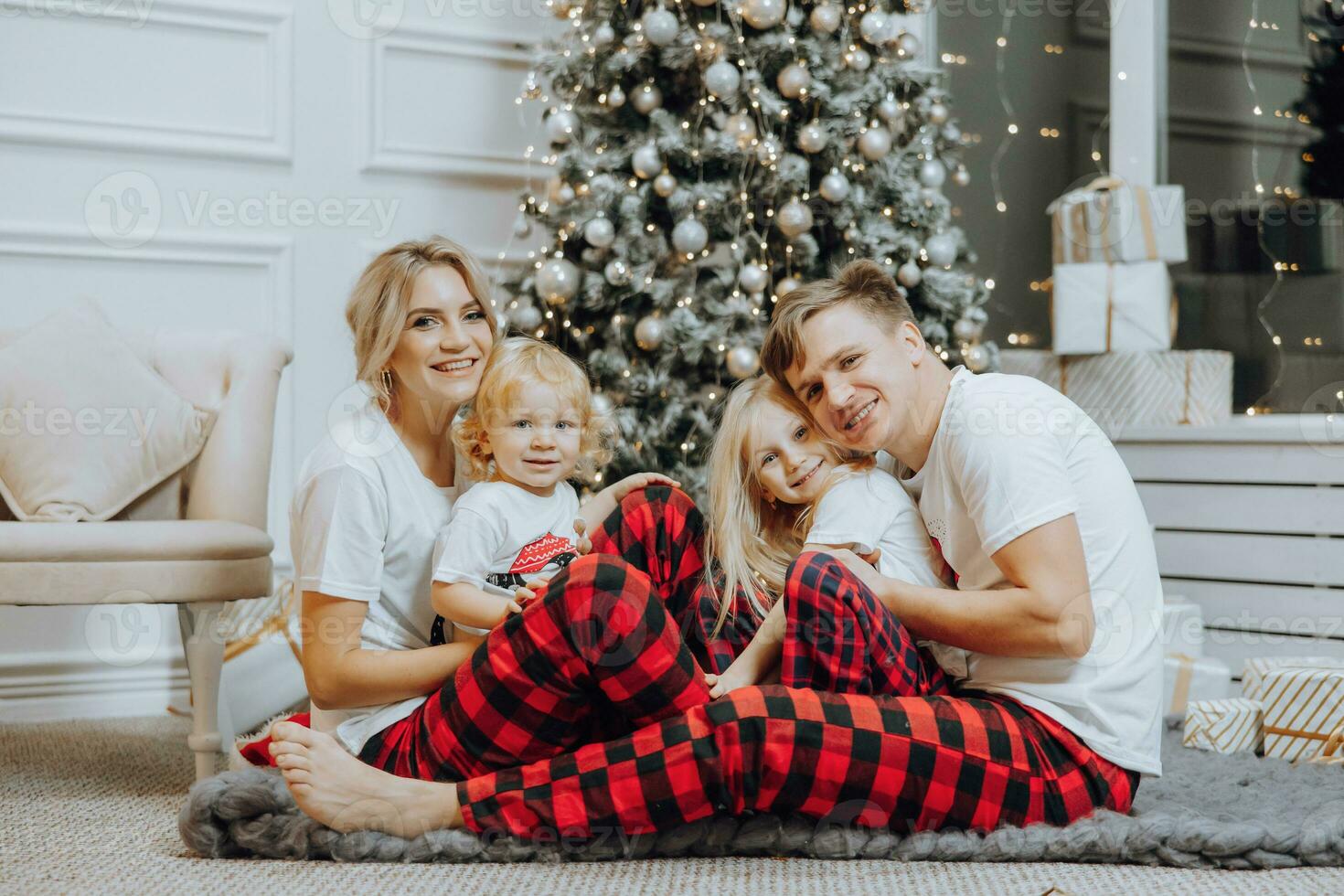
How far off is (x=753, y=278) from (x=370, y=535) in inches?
42.9

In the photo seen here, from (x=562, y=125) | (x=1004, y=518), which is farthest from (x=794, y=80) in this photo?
(x=1004, y=518)

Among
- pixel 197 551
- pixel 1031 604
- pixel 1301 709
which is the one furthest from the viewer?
pixel 1301 709

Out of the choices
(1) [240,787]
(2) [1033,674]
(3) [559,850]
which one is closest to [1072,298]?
(2) [1033,674]

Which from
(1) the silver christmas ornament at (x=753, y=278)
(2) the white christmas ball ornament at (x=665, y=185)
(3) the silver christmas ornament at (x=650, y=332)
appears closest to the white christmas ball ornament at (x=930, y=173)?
(1) the silver christmas ornament at (x=753, y=278)

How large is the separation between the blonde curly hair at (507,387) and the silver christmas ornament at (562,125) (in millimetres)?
942

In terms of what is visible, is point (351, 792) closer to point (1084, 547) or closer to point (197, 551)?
point (197, 551)

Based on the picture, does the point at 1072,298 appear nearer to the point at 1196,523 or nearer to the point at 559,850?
the point at 1196,523

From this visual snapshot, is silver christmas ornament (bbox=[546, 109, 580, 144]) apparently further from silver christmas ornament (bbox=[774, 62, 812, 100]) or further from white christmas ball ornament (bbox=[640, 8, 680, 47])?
silver christmas ornament (bbox=[774, 62, 812, 100])

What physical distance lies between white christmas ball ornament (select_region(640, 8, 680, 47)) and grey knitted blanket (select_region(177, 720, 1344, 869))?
4.93 ft

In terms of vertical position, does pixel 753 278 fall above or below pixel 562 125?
below

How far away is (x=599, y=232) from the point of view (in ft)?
7.47

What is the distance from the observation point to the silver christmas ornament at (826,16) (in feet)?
7.48

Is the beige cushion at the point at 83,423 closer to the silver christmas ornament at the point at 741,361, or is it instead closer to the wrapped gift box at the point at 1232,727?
the silver christmas ornament at the point at 741,361

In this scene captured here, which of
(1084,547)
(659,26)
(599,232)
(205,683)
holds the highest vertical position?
(659,26)
